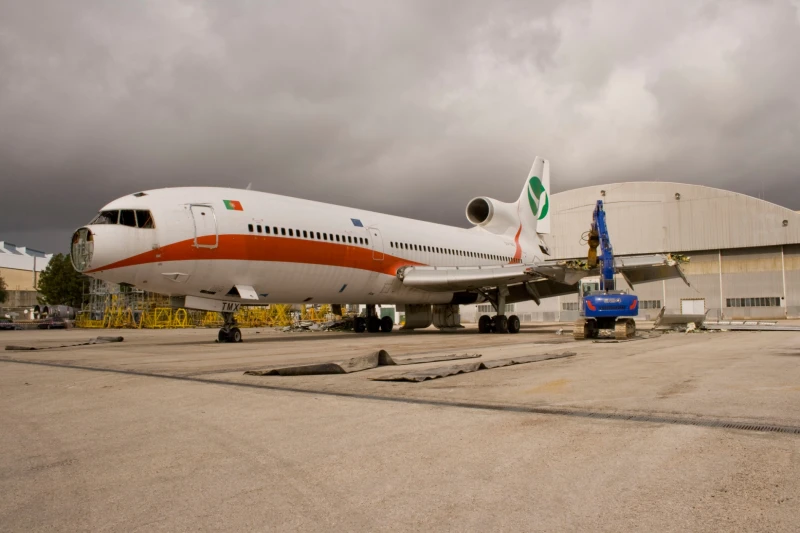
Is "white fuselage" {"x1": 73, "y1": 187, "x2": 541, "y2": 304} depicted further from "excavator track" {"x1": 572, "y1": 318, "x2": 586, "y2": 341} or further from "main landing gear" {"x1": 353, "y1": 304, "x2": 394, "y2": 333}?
"excavator track" {"x1": 572, "y1": 318, "x2": 586, "y2": 341}

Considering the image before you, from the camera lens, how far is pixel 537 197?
38094 millimetres

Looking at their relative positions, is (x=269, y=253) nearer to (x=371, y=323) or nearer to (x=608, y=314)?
(x=371, y=323)

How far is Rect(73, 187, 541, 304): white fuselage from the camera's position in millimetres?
16484

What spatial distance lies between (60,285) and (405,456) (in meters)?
90.4

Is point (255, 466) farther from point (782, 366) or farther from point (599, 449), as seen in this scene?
point (782, 366)

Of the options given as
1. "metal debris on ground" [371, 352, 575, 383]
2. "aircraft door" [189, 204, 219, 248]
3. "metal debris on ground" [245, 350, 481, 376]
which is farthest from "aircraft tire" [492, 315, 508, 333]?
"metal debris on ground" [245, 350, 481, 376]

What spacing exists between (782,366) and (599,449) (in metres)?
7.62

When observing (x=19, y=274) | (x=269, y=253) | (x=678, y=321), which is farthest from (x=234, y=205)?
(x=19, y=274)

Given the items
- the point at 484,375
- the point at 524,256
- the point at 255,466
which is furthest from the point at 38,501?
the point at 524,256

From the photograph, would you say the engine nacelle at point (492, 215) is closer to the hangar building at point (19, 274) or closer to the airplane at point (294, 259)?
the airplane at point (294, 259)

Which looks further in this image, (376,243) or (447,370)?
(376,243)

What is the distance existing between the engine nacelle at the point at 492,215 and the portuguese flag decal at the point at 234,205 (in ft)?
61.3

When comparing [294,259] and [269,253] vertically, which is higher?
[269,253]

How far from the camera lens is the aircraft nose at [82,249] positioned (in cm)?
1620
